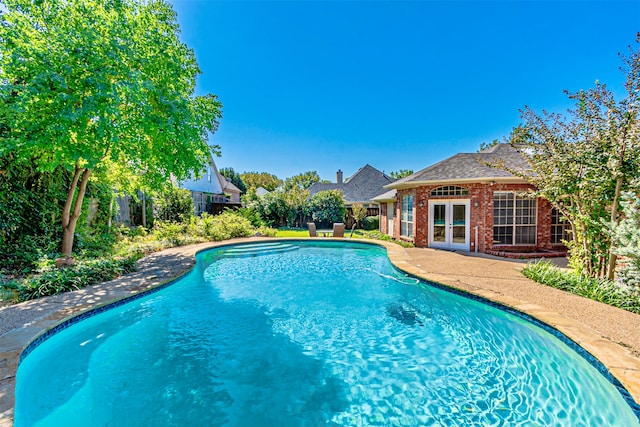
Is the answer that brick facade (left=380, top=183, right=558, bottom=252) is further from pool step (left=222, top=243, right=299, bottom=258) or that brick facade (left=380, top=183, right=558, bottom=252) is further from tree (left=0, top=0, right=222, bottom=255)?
tree (left=0, top=0, right=222, bottom=255)

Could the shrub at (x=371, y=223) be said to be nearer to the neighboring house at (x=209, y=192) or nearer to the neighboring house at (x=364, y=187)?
the neighboring house at (x=364, y=187)

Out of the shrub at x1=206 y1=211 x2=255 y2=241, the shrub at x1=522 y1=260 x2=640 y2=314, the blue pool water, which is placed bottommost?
the blue pool water

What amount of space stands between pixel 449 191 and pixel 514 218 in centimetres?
286

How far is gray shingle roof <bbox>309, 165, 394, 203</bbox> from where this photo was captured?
2663cm

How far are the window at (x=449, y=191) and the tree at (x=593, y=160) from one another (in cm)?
447

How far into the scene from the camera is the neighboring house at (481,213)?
38.0 feet

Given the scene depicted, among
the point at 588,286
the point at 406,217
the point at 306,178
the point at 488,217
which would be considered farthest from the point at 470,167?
the point at 306,178

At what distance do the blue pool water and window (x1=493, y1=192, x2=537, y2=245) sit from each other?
7.15 m

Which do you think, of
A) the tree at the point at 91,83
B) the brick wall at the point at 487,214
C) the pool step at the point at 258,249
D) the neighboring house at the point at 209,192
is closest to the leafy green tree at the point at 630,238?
the brick wall at the point at 487,214

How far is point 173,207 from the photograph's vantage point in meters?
17.3

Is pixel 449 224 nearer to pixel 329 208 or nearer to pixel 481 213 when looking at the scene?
pixel 481 213

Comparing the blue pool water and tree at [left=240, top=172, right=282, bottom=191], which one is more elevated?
tree at [left=240, top=172, right=282, bottom=191]

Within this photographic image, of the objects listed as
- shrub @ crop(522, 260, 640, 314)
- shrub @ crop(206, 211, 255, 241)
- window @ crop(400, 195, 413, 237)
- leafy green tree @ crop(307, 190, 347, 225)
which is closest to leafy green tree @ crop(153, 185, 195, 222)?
shrub @ crop(206, 211, 255, 241)

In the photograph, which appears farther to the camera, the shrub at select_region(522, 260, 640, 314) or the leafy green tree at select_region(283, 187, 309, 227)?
the leafy green tree at select_region(283, 187, 309, 227)
